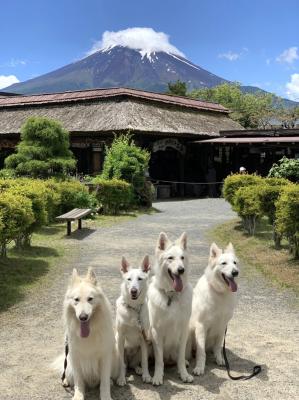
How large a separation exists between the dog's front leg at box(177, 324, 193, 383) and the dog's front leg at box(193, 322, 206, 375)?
18cm

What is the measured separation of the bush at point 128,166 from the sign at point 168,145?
180 inches

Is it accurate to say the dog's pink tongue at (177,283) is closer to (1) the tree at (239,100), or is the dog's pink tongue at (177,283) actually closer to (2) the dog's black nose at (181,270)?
(2) the dog's black nose at (181,270)

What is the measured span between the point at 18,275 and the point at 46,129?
1149cm

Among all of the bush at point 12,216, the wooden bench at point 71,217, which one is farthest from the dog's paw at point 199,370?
the wooden bench at point 71,217

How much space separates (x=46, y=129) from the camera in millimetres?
19484

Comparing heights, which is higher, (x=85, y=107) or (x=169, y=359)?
(x=85, y=107)

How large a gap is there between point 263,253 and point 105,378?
7.90 metres

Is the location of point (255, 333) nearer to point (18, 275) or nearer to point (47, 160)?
point (18, 275)

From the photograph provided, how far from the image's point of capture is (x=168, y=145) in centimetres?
2633

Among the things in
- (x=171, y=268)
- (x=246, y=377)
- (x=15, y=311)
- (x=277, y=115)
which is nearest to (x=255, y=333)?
(x=246, y=377)

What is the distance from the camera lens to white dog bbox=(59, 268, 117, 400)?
3.99 m

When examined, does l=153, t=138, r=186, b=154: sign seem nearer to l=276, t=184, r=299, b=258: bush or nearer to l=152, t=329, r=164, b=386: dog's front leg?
l=276, t=184, r=299, b=258: bush

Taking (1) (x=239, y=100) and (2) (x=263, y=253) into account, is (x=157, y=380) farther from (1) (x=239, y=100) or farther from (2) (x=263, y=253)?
(1) (x=239, y=100)

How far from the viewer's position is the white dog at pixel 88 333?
3.99m
